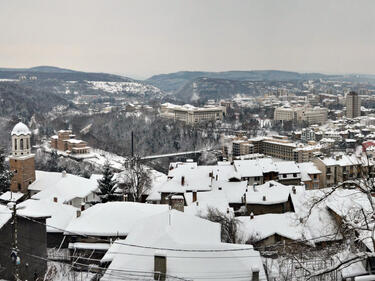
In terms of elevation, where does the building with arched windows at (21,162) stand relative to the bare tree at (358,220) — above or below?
below

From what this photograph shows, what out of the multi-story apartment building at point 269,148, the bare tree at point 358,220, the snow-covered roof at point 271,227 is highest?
the bare tree at point 358,220

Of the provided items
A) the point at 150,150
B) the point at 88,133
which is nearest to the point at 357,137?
the point at 150,150

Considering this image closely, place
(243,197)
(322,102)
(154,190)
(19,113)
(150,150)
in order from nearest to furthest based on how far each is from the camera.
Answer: (243,197)
(154,190)
(150,150)
(19,113)
(322,102)

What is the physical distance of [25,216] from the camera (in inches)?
457

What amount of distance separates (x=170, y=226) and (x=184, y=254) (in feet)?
3.30

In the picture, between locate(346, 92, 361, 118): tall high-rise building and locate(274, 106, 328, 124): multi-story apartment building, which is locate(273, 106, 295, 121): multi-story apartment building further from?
locate(346, 92, 361, 118): tall high-rise building

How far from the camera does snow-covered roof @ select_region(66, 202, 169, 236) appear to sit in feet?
47.9

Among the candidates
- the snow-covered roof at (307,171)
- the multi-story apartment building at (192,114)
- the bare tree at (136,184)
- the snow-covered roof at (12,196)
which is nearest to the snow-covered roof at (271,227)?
the bare tree at (136,184)

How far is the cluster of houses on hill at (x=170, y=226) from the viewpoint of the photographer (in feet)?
31.2

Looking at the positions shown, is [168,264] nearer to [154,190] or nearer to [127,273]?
[127,273]

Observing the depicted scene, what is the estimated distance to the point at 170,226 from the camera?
1070cm

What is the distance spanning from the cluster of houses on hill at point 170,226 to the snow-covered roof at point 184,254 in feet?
0.07

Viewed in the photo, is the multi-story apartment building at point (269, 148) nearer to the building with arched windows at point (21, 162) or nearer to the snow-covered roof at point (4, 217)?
the building with arched windows at point (21, 162)

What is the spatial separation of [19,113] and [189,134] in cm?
4700
